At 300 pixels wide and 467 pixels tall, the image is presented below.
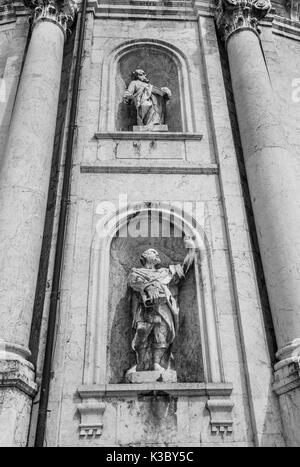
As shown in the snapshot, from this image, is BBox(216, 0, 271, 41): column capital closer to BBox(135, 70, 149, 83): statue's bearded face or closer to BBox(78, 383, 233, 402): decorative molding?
BBox(135, 70, 149, 83): statue's bearded face

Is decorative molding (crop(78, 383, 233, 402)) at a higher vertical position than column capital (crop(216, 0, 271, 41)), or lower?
lower

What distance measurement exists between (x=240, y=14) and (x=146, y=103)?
3.57m

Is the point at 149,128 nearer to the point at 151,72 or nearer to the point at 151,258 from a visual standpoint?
the point at 151,72

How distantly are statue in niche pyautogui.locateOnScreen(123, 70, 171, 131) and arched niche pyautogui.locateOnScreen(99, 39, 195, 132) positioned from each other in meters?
0.28

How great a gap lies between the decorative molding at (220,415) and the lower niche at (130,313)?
55 centimetres

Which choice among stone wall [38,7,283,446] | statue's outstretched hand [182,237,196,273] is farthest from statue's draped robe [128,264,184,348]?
stone wall [38,7,283,446]

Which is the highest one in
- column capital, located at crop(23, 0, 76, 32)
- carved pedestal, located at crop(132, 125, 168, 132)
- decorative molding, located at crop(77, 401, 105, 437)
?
column capital, located at crop(23, 0, 76, 32)

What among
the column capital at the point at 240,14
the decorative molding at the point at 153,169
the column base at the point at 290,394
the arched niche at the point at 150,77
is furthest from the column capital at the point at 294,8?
the column base at the point at 290,394

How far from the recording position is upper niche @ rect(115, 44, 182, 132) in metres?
11.7

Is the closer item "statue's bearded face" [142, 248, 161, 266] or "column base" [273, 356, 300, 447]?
"column base" [273, 356, 300, 447]

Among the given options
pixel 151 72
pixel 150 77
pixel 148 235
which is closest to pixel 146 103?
pixel 150 77

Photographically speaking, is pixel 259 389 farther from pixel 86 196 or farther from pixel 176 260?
pixel 86 196
